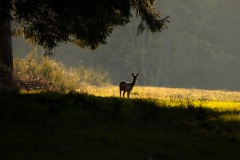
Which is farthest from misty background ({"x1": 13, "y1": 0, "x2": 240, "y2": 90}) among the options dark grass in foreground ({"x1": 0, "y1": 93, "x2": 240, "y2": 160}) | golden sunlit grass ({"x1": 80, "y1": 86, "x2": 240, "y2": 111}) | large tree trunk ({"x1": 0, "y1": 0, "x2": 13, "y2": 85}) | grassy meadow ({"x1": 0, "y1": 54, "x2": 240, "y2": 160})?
dark grass in foreground ({"x1": 0, "y1": 93, "x2": 240, "y2": 160})

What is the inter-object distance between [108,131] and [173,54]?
2080 inches

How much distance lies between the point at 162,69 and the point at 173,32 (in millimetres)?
5577

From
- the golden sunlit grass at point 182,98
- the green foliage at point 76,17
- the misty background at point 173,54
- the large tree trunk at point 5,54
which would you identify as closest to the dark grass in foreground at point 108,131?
the golden sunlit grass at point 182,98

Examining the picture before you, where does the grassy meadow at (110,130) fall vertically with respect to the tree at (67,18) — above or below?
below

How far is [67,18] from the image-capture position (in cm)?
1086

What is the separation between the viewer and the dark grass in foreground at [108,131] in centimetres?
509

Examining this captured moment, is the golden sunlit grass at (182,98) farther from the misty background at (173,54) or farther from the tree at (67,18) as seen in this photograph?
the misty background at (173,54)

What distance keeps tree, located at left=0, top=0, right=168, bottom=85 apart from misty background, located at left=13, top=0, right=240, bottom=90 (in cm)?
4080

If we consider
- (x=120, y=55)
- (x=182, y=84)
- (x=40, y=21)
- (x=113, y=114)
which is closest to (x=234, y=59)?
(x=182, y=84)

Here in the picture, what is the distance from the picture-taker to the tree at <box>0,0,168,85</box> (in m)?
9.96

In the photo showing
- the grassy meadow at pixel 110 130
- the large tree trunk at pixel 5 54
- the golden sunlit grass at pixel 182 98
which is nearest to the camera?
the grassy meadow at pixel 110 130

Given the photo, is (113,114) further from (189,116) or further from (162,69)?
(162,69)

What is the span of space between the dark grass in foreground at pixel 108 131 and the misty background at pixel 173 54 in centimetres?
4635

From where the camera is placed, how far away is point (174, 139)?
19.0 ft
